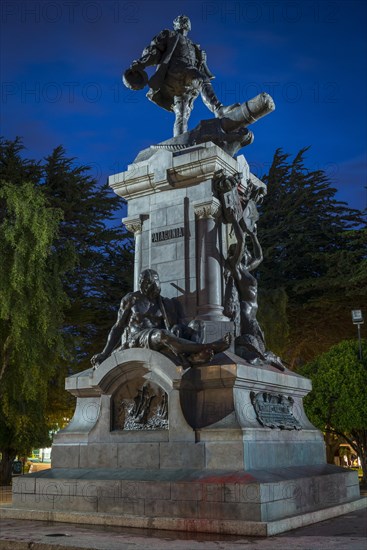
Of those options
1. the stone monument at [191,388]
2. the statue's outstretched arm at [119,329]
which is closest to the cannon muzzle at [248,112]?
the stone monument at [191,388]

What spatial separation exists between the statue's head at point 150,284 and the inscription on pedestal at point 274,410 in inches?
89.2

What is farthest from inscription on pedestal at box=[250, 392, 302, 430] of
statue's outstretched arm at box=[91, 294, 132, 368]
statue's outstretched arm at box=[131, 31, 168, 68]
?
statue's outstretched arm at box=[131, 31, 168, 68]

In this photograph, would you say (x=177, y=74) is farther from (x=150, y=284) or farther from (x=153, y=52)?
(x=150, y=284)

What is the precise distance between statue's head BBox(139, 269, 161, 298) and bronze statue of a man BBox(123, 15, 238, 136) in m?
3.67

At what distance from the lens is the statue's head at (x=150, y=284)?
10609 mm

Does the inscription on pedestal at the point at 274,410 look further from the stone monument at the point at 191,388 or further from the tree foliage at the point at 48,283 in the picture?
A: the tree foliage at the point at 48,283

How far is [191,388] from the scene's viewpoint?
31.5 ft

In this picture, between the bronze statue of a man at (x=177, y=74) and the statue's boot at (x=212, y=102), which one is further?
the bronze statue of a man at (x=177, y=74)

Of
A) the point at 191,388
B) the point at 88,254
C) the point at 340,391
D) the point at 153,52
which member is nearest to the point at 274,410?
the point at 191,388

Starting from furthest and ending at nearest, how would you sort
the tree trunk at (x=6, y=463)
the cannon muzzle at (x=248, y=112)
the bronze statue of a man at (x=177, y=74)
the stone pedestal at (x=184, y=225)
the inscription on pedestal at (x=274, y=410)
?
the tree trunk at (x=6, y=463) → the bronze statue of a man at (x=177, y=74) → the cannon muzzle at (x=248, y=112) → the stone pedestal at (x=184, y=225) → the inscription on pedestal at (x=274, y=410)

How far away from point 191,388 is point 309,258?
893 inches

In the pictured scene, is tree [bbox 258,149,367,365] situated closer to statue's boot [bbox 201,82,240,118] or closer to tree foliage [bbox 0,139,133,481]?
tree foliage [bbox 0,139,133,481]

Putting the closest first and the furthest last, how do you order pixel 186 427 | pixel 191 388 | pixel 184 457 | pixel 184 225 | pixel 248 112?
pixel 184 457
pixel 186 427
pixel 191 388
pixel 184 225
pixel 248 112

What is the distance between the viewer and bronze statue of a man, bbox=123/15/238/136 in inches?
513
